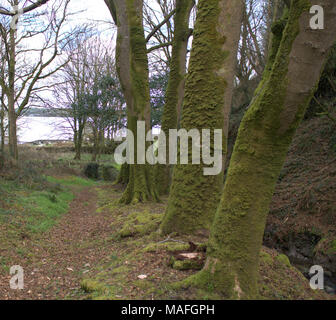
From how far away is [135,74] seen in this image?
902cm

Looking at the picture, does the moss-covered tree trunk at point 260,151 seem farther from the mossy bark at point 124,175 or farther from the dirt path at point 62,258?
the mossy bark at point 124,175

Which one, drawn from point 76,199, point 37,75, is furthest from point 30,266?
point 37,75

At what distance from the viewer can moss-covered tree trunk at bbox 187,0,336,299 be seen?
7.61ft

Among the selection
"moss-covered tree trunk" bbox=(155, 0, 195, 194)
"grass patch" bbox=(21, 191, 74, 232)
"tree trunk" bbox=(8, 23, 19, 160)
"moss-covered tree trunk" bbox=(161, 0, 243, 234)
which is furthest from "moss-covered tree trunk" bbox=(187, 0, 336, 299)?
"tree trunk" bbox=(8, 23, 19, 160)

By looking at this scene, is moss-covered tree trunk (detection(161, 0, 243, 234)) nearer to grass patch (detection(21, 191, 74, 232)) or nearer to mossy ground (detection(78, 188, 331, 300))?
mossy ground (detection(78, 188, 331, 300))

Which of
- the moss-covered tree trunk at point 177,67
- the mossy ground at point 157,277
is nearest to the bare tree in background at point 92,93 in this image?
the moss-covered tree trunk at point 177,67

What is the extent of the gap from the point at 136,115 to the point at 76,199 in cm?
480

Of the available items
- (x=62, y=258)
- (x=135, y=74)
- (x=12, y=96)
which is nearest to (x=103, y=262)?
(x=62, y=258)

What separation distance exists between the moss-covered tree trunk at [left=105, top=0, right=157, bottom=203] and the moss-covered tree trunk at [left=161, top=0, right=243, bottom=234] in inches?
175

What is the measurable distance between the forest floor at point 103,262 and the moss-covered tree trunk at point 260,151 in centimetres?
33

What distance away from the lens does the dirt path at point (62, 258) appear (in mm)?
3969

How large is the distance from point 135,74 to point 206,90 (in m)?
4.91

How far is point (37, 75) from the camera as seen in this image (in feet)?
58.0

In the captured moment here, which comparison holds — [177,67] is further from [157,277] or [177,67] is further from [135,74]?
[157,277]
